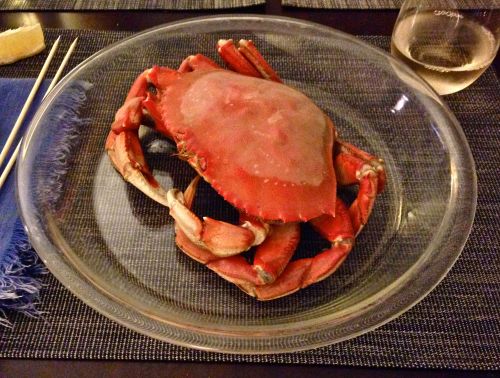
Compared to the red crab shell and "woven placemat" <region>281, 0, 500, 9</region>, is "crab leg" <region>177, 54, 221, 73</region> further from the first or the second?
"woven placemat" <region>281, 0, 500, 9</region>

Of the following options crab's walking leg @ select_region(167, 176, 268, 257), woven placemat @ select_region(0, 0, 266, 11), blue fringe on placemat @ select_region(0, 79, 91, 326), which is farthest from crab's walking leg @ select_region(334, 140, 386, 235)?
woven placemat @ select_region(0, 0, 266, 11)

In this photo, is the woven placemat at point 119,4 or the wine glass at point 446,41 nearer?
the wine glass at point 446,41

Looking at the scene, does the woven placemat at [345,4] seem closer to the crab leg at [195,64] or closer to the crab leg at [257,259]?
the crab leg at [195,64]

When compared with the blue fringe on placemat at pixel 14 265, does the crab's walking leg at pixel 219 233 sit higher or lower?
higher

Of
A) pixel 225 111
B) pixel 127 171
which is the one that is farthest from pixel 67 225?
pixel 225 111

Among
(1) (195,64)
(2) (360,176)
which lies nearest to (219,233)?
(2) (360,176)

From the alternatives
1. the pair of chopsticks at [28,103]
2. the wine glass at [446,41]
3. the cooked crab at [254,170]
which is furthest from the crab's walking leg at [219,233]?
the wine glass at [446,41]

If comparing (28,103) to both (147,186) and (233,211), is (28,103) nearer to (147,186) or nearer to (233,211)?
(147,186)
